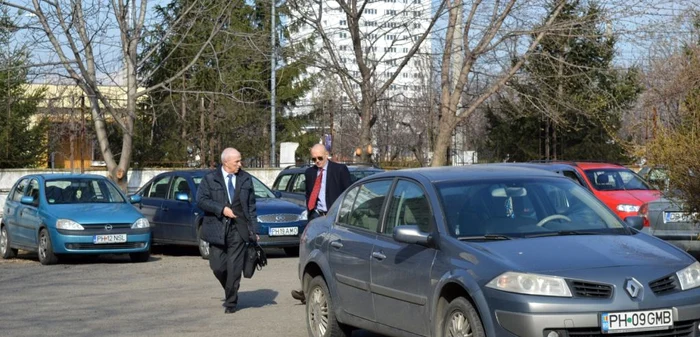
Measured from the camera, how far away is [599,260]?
710cm

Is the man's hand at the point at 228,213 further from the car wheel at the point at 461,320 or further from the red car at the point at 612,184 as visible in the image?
the red car at the point at 612,184

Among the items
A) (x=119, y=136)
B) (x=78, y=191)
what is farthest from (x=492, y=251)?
(x=119, y=136)

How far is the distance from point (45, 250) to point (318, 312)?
10.1 m

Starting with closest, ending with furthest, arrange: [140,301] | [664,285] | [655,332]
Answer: [655,332], [664,285], [140,301]

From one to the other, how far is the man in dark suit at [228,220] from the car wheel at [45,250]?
7.09 metres

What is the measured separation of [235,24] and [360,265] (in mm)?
24086

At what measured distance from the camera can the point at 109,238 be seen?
60.5 feet

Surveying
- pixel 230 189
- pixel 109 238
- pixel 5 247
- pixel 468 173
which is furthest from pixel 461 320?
pixel 5 247

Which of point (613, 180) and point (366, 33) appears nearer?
point (613, 180)

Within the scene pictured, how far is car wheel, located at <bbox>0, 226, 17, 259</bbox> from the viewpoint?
20.2m

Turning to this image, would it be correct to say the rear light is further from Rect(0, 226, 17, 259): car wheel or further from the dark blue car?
Rect(0, 226, 17, 259): car wheel

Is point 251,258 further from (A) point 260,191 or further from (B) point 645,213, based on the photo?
(A) point 260,191

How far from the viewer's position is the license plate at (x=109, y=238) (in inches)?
723

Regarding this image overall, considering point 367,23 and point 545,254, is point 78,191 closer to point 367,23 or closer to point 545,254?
point 367,23
